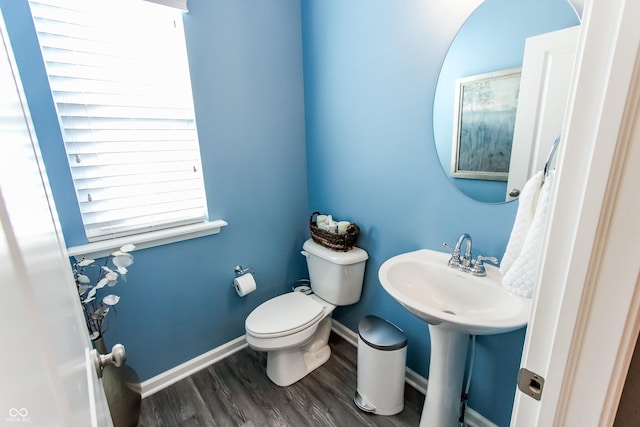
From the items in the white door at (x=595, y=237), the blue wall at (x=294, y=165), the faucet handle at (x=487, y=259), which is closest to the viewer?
the white door at (x=595, y=237)

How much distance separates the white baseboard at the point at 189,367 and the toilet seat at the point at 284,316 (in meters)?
0.44

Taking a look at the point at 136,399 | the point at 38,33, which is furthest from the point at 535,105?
the point at 136,399

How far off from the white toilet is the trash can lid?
28cm

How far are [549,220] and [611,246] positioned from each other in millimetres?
77

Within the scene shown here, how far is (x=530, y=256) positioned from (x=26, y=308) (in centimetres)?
117

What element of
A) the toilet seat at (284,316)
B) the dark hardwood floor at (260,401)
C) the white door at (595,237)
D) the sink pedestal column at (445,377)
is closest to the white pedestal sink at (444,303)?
the sink pedestal column at (445,377)

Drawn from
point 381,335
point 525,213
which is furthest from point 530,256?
point 381,335

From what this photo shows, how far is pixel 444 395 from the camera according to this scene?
1.22 metres

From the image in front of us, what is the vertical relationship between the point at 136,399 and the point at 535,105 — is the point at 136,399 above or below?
below

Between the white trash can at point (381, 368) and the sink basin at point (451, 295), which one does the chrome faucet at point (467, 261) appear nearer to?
the sink basin at point (451, 295)

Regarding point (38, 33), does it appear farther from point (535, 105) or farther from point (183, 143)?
point (535, 105)

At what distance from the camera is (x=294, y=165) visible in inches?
78.2

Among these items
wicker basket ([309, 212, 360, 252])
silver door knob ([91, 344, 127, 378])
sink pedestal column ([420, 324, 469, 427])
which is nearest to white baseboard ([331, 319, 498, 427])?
sink pedestal column ([420, 324, 469, 427])

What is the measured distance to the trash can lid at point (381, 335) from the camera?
1366mm
